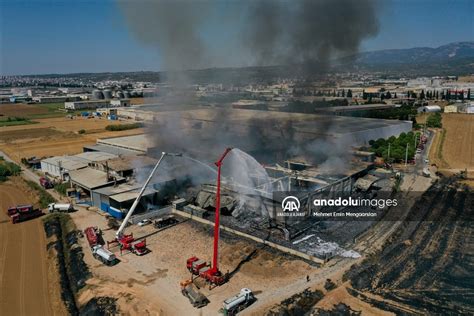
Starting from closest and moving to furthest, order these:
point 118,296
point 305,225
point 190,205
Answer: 1. point 118,296
2. point 305,225
3. point 190,205

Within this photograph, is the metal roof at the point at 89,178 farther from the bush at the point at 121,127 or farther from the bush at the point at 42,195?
the bush at the point at 121,127

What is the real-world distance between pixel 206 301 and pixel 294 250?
570 cm

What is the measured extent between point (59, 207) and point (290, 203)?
1526 cm

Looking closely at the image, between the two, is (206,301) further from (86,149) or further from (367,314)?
(86,149)

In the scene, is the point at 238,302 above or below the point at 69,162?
below

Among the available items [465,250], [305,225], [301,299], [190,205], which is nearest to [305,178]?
[305,225]

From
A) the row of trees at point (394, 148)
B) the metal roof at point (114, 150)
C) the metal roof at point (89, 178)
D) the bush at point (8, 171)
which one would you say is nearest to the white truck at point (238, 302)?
the metal roof at point (89, 178)

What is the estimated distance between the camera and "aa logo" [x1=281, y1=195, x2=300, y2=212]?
21.5 m

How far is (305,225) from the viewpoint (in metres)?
21.9

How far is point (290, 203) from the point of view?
70.7 feet

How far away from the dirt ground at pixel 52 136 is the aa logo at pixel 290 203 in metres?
30.9

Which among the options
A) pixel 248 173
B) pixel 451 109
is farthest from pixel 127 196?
pixel 451 109

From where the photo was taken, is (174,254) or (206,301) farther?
(174,254)

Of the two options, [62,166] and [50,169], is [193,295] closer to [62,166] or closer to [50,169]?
[62,166]
